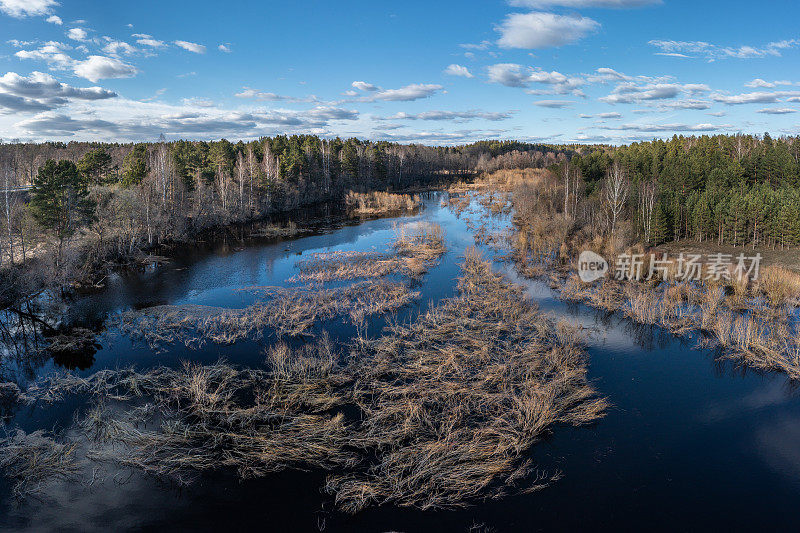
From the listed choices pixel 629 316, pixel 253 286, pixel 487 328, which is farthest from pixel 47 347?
pixel 629 316

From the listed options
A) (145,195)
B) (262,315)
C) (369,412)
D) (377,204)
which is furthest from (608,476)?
(377,204)

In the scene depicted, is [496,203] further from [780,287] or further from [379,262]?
[780,287]

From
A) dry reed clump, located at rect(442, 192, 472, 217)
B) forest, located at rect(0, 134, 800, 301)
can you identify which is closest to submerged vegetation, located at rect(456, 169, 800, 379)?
Answer: forest, located at rect(0, 134, 800, 301)

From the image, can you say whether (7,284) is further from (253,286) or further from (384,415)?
(384,415)

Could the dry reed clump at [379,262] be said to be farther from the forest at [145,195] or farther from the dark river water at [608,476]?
the forest at [145,195]

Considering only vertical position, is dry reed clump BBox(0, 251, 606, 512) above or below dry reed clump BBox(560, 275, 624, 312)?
below

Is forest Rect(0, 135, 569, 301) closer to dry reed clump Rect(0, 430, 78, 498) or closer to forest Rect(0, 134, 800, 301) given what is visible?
forest Rect(0, 134, 800, 301)

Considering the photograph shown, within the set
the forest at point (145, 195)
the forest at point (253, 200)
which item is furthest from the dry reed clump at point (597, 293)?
the forest at point (145, 195)
